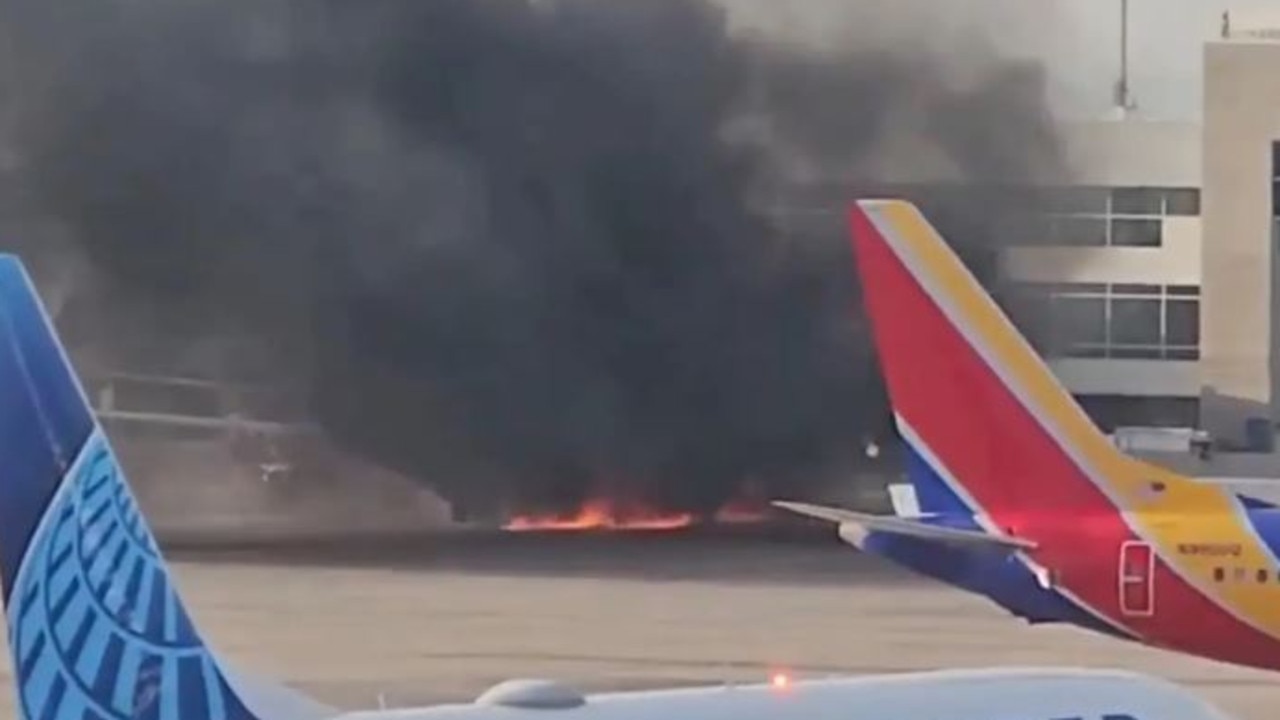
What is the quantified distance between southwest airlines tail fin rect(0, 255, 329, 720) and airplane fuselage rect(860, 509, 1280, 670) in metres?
14.6

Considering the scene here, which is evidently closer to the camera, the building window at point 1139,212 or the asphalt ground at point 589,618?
the asphalt ground at point 589,618

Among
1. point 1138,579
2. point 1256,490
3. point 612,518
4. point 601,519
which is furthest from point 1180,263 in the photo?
point 1138,579

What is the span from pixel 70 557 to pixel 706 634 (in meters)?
25.8

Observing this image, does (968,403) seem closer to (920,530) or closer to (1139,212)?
(920,530)

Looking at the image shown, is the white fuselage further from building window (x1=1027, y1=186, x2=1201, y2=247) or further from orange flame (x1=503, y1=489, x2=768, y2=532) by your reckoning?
building window (x1=1027, y1=186, x2=1201, y2=247)

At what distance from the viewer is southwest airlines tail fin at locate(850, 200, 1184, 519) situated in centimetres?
2867

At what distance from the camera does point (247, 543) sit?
55.7m

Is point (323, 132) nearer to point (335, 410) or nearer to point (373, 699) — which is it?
point (335, 410)

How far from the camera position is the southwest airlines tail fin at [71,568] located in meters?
13.8

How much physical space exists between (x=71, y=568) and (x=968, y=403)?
16077mm

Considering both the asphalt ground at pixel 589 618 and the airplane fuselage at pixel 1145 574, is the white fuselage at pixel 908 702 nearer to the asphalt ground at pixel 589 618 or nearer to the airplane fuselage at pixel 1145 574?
the airplane fuselage at pixel 1145 574

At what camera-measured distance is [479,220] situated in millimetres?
60344

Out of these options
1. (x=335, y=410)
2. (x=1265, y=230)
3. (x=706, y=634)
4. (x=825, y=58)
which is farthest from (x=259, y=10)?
(x=1265, y=230)

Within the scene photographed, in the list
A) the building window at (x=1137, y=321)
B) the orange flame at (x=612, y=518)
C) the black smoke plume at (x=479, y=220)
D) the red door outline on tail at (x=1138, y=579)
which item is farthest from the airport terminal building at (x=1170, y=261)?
the red door outline on tail at (x=1138, y=579)
